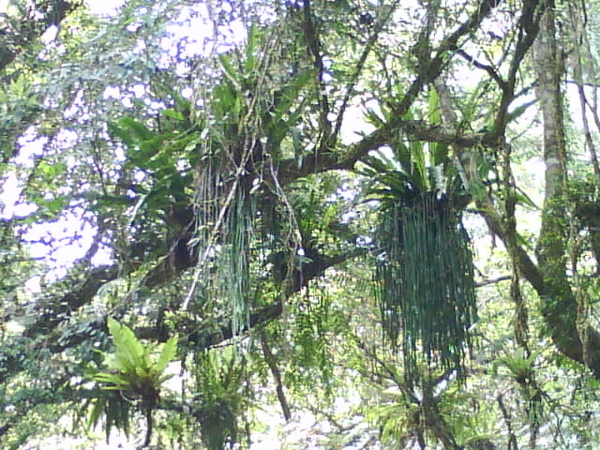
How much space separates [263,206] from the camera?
2.33 metres

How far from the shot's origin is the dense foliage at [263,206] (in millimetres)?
2180

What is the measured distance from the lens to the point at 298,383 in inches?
116

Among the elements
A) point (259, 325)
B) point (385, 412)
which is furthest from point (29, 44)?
point (385, 412)

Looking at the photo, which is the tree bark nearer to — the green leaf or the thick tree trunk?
the thick tree trunk

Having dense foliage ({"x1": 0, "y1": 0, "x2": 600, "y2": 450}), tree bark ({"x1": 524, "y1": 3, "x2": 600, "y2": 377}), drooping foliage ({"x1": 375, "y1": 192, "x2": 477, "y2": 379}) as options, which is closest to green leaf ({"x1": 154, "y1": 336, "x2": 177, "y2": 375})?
dense foliage ({"x1": 0, "y1": 0, "x2": 600, "y2": 450})

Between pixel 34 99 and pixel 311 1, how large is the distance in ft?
3.73

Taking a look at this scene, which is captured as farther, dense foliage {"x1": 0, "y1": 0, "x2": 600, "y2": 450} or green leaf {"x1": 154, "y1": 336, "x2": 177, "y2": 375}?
green leaf {"x1": 154, "y1": 336, "x2": 177, "y2": 375}

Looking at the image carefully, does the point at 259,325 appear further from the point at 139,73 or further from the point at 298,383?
the point at 139,73

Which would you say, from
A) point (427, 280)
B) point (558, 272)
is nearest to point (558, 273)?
point (558, 272)

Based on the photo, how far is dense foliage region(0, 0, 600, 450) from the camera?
2.18 m

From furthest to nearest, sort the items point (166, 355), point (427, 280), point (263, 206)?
point (166, 355) → point (263, 206) → point (427, 280)

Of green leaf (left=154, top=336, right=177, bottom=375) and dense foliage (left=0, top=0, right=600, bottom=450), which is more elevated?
dense foliage (left=0, top=0, right=600, bottom=450)

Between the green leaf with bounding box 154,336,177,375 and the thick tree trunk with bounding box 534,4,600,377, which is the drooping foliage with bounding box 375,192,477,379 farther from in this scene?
the green leaf with bounding box 154,336,177,375

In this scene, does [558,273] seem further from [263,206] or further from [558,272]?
[263,206]
